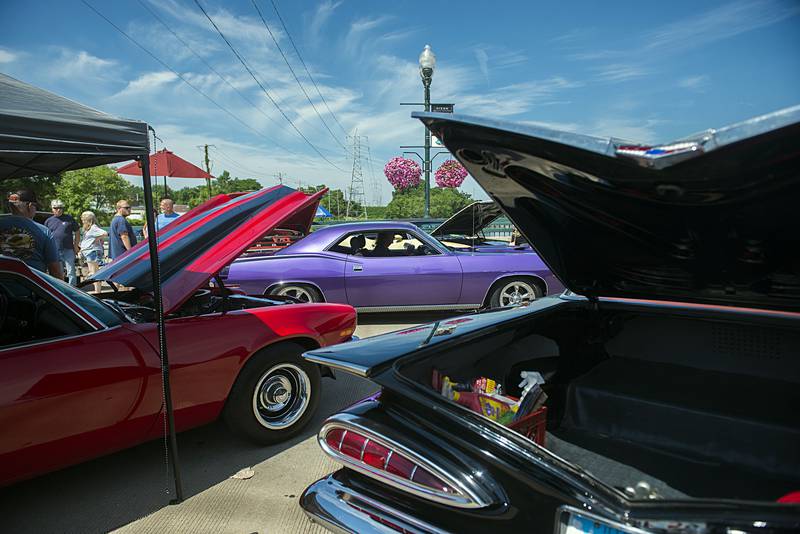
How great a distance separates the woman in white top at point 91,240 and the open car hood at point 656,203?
8.43 m

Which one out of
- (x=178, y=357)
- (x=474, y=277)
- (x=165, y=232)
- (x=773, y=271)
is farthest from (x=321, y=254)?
(x=773, y=271)

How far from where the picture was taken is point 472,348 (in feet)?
7.04

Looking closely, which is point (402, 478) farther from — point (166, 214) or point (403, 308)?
point (166, 214)

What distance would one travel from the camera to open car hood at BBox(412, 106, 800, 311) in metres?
1.13

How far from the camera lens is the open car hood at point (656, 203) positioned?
1.13 meters

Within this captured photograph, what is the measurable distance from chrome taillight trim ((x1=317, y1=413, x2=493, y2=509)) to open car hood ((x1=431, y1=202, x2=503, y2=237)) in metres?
6.80

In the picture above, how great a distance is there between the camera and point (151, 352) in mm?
2611

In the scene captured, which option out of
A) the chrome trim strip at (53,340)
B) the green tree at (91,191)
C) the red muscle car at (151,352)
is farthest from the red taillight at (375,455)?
the green tree at (91,191)

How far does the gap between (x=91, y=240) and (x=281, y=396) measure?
702 centimetres

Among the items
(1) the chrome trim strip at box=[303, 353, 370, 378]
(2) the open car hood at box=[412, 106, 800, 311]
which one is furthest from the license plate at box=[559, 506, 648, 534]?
(2) the open car hood at box=[412, 106, 800, 311]

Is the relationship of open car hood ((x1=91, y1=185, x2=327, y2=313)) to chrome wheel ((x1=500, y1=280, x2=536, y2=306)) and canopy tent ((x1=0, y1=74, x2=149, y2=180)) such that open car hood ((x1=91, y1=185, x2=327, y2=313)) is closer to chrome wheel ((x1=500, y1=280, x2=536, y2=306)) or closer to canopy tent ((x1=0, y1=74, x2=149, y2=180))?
canopy tent ((x1=0, y1=74, x2=149, y2=180))

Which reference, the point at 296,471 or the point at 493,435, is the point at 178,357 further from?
the point at 493,435

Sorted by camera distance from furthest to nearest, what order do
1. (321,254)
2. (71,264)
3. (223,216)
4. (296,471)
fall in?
(71,264)
(321,254)
(223,216)
(296,471)

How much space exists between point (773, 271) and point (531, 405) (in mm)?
1078
